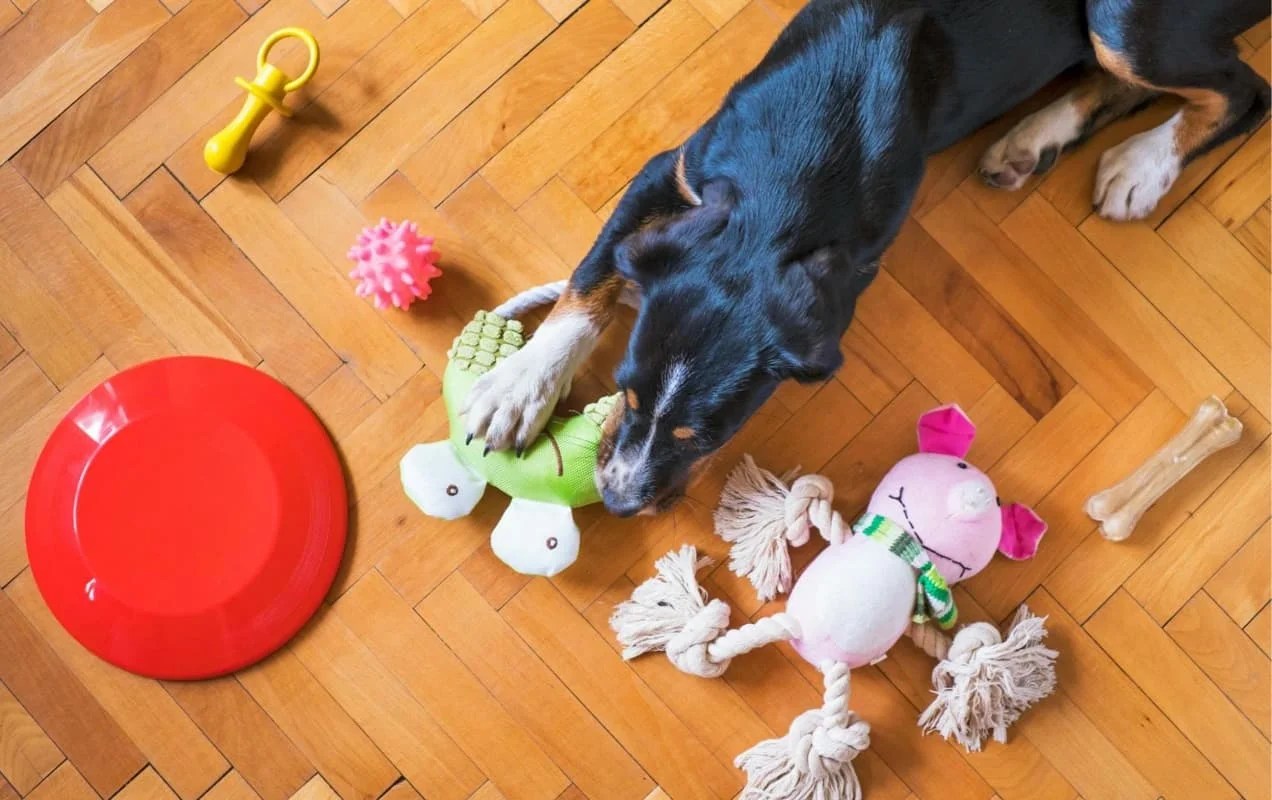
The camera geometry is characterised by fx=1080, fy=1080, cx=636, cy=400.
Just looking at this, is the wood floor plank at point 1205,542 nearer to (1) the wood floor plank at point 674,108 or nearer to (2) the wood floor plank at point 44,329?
(1) the wood floor plank at point 674,108

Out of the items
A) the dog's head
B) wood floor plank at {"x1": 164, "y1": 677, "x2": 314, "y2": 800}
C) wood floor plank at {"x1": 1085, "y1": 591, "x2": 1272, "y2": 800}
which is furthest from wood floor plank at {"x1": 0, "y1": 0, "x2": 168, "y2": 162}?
wood floor plank at {"x1": 1085, "y1": 591, "x2": 1272, "y2": 800}

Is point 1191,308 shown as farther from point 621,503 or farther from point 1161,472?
point 621,503

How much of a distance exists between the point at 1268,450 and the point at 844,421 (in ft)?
3.00

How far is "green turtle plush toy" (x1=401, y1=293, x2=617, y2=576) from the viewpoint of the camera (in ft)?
6.57

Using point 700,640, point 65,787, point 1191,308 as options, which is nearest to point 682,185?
point 700,640

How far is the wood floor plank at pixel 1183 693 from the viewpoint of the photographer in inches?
87.0

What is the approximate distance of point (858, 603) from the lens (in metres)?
1.95

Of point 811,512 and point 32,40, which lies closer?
point 811,512

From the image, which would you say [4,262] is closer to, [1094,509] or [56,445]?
[56,445]

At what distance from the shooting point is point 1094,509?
2205 millimetres

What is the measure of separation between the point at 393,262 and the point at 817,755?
1.23m

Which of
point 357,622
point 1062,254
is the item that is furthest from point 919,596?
point 357,622

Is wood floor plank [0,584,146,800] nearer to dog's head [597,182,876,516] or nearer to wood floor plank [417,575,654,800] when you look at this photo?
wood floor plank [417,575,654,800]

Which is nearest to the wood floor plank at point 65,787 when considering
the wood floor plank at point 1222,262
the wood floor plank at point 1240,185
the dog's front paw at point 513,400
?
the dog's front paw at point 513,400
